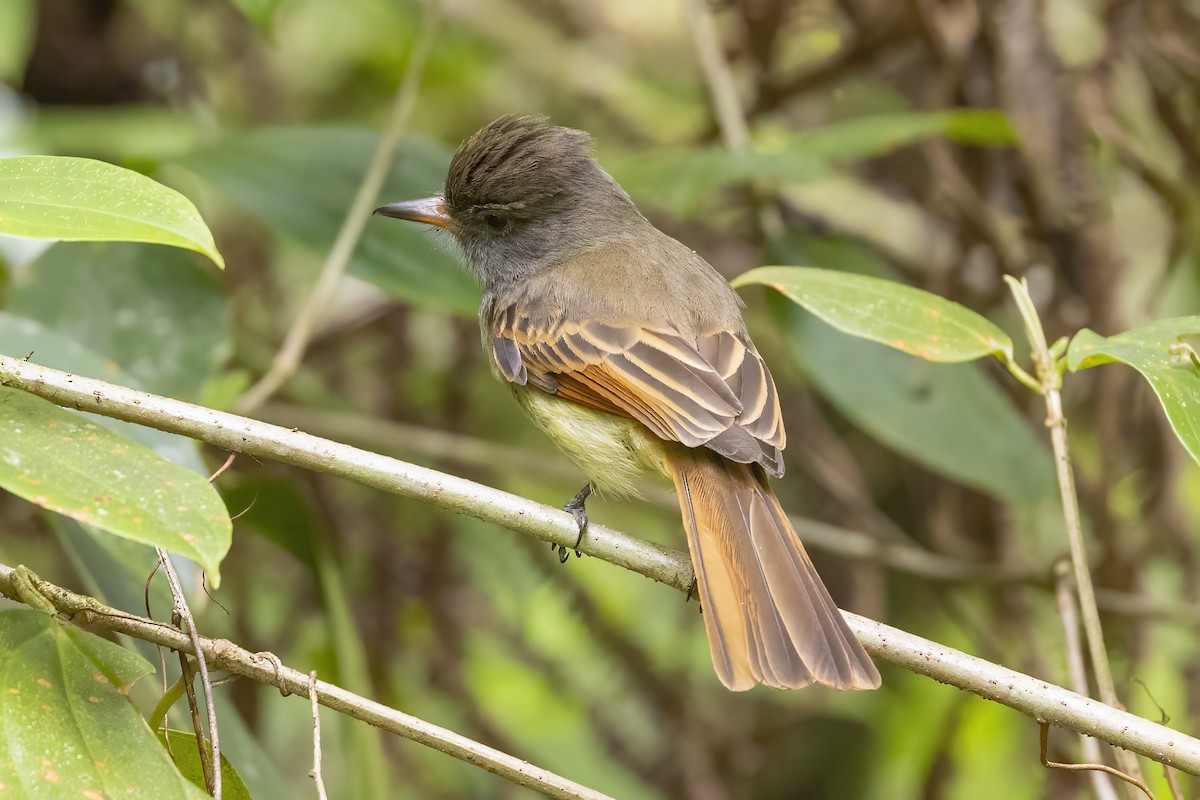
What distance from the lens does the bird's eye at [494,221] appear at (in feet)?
10.5

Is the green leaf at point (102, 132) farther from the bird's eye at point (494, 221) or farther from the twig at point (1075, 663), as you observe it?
the twig at point (1075, 663)

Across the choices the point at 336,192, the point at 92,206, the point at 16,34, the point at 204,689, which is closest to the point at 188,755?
the point at 204,689

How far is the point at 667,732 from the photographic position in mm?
3789

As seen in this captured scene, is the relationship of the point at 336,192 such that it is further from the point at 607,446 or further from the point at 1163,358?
the point at 1163,358

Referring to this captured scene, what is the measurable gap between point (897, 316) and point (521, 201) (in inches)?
48.4

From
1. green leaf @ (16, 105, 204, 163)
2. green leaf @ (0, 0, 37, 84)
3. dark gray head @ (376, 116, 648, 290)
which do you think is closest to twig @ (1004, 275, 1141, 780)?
dark gray head @ (376, 116, 648, 290)

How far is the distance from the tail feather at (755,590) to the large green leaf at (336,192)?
2.82ft

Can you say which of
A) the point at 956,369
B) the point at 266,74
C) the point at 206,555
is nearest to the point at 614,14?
the point at 266,74

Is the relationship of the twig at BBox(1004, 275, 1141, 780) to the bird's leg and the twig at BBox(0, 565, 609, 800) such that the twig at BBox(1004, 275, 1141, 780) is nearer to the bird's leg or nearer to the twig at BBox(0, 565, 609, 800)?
the bird's leg

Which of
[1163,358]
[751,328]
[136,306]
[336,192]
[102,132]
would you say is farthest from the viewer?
[751,328]

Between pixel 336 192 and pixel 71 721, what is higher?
pixel 336 192

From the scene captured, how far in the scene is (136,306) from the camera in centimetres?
285

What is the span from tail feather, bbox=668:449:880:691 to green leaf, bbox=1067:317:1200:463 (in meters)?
0.53

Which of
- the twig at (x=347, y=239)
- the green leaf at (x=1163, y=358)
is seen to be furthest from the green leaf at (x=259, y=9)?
the green leaf at (x=1163, y=358)
